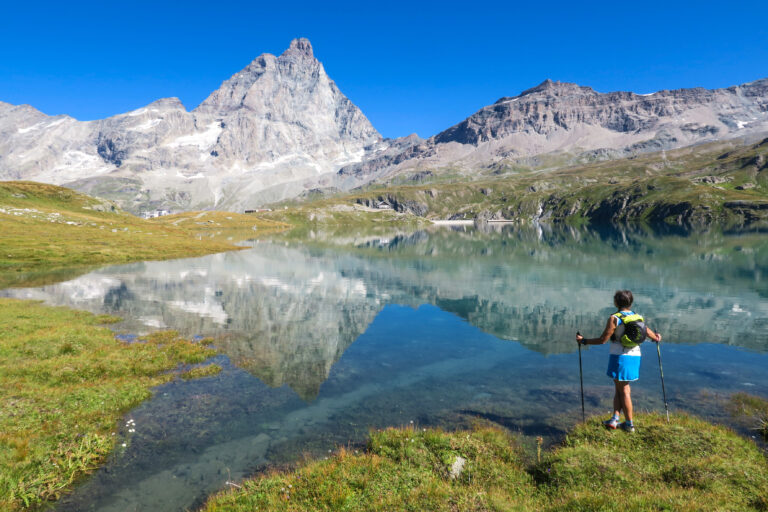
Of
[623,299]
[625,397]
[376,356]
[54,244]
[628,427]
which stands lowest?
[376,356]

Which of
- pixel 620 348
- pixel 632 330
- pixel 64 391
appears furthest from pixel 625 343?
pixel 64 391

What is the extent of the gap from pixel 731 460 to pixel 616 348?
4.51 m

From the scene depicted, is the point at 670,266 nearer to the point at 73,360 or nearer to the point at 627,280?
the point at 627,280

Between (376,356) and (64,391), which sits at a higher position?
(64,391)

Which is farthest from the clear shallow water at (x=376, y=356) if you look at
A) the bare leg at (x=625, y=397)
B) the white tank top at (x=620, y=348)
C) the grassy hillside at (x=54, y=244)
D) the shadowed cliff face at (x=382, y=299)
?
the grassy hillside at (x=54, y=244)

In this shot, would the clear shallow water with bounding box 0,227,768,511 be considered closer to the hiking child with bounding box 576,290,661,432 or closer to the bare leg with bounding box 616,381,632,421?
the bare leg with bounding box 616,381,632,421

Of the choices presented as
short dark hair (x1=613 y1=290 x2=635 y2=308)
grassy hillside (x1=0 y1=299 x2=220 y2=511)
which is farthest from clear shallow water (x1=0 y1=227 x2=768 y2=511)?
short dark hair (x1=613 y1=290 x2=635 y2=308)

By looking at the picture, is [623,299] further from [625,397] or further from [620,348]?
[625,397]

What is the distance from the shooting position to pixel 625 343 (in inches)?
576

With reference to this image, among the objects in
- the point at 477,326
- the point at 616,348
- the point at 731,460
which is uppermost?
the point at 616,348

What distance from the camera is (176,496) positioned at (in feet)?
44.1

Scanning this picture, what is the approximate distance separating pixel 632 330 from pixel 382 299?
38424 millimetres

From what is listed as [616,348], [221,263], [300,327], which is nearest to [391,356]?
[300,327]

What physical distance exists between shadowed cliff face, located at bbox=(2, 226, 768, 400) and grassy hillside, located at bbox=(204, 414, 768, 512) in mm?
9266
